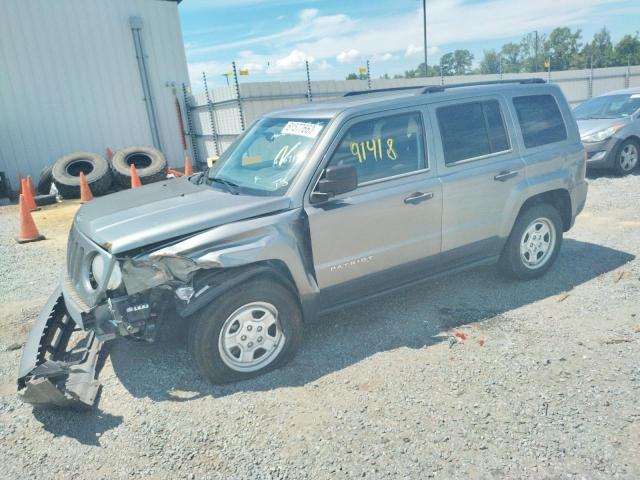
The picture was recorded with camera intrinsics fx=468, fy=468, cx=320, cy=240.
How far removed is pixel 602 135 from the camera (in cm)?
958

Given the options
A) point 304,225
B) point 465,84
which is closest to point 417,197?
point 304,225

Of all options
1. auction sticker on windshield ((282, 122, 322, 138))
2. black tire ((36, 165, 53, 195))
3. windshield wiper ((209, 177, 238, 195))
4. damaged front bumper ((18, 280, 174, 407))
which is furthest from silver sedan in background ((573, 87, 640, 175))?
black tire ((36, 165, 53, 195))

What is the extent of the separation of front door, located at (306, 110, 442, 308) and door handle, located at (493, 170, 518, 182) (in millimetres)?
723

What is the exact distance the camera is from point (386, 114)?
382 cm

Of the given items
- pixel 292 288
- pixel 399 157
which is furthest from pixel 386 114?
pixel 292 288

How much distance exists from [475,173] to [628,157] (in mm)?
7507

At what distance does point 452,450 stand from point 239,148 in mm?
3036

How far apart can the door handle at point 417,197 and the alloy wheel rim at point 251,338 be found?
1408 millimetres

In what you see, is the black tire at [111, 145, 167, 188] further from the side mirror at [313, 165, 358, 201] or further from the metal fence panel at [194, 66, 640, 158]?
the side mirror at [313, 165, 358, 201]

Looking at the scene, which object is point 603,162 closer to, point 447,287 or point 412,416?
point 447,287

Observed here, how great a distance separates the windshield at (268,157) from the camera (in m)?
3.61

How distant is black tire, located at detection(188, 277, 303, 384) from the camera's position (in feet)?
10.4

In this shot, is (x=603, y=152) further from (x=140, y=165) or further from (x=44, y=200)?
(x=44, y=200)

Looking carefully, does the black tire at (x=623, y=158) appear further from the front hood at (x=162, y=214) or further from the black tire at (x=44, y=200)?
the black tire at (x=44, y=200)
